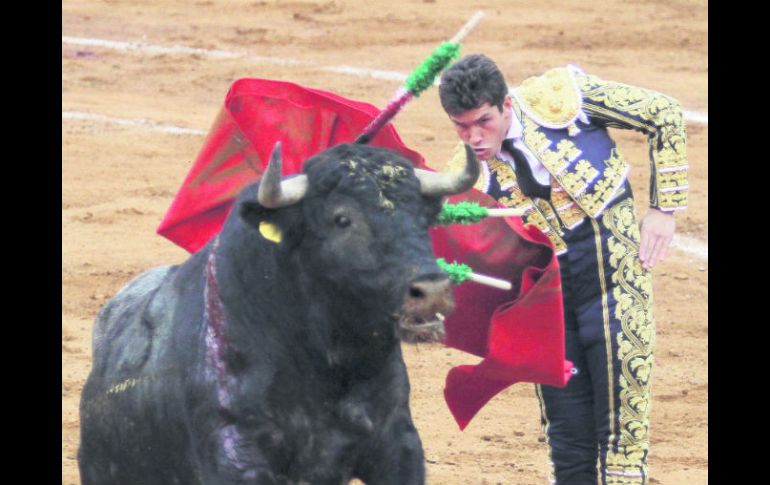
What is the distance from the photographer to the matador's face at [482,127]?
5746 mm

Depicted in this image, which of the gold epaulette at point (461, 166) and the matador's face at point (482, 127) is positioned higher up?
the matador's face at point (482, 127)

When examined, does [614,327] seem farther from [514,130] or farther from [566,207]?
[514,130]

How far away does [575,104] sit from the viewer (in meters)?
6.08

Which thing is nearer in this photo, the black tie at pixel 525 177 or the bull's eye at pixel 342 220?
the bull's eye at pixel 342 220

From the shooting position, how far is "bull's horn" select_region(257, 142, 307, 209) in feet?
15.9

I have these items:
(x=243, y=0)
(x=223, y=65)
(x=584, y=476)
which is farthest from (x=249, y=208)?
(x=243, y=0)

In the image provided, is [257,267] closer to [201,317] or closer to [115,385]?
[201,317]

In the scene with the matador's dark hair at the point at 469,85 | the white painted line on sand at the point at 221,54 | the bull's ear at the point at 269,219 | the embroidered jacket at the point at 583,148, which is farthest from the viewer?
the white painted line on sand at the point at 221,54

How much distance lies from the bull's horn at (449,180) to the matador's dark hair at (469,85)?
494 mm

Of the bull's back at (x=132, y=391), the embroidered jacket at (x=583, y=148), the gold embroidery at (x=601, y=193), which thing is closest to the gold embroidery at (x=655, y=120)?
the embroidered jacket at (x=583, y=148)

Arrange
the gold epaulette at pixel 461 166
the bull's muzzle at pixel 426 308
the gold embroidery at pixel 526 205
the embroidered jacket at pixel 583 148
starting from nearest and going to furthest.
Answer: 1. the bull's muzzle at pixel 426 308
2. the gold epaulette at pixel 461 166
3. the embroidered jacket at pixel 583 148
4. the gold embroidery at pixel 526 205

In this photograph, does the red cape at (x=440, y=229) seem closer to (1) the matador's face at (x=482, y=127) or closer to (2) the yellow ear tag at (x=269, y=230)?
(1) the matador's face at (x=482, y=127)

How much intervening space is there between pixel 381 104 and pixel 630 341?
711 centimetres

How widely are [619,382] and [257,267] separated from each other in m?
1.56
